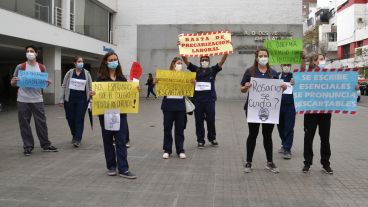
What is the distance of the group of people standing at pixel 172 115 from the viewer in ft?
22.0

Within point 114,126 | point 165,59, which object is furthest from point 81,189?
point 165,59

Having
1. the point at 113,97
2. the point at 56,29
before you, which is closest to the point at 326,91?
the point at 113,97

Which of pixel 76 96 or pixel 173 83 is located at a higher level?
pixel 173 83

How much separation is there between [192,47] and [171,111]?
1808 millimetres

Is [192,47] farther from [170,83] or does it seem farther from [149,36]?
[149,36]

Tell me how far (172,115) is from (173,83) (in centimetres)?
62

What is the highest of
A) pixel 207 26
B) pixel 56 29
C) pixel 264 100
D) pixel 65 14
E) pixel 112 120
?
pixel 207 26

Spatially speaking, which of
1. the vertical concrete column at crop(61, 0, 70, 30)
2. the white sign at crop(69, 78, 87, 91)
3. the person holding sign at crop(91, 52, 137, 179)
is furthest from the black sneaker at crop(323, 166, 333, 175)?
the vertical concrete column at crop(61, 0, 70, 30)

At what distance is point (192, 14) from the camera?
30.9 meters

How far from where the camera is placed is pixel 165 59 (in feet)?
102

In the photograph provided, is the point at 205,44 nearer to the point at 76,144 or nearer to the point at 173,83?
the point at 173,83

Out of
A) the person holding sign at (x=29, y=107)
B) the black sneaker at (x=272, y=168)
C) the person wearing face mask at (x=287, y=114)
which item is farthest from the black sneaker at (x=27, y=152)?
the person wearing face mask at (x=287, y=114)

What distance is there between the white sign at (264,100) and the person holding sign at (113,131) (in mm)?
2020

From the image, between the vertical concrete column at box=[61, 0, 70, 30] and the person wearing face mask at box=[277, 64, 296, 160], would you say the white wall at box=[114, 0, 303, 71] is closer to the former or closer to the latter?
the vertical concrete column at box=[61, 0, 70, 30]
